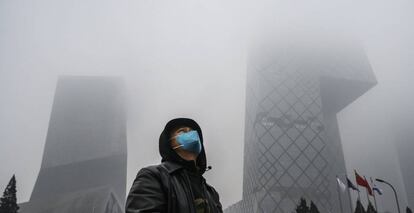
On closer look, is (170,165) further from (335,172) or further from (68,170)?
(68,170)

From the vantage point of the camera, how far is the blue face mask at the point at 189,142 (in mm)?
2395

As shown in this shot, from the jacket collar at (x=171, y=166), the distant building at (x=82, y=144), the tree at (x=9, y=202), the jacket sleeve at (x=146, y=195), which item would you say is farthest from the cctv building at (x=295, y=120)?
the jacket sleeve at (x=146, y=195)

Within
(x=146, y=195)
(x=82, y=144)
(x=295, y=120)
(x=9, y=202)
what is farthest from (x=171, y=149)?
(x=82, y=144)

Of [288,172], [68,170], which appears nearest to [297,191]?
[288,172]

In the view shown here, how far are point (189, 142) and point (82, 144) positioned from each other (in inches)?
3995

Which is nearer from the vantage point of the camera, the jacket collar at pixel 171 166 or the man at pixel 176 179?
the man at pixel 176 179

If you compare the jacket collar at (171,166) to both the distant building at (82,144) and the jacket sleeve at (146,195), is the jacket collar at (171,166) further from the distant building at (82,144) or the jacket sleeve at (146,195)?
the distant building at (82,144)

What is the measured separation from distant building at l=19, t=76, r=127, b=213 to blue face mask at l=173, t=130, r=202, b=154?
80.6 m

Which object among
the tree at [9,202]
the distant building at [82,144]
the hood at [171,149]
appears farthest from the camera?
the distant building at [82,144]

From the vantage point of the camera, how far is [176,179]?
2129mm

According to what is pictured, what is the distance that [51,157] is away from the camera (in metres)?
93.9

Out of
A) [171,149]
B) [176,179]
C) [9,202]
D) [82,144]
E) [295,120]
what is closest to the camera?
[176,179]

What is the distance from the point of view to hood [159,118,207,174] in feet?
7.60

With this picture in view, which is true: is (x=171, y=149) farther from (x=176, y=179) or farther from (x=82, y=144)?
(x=82, y=144)
